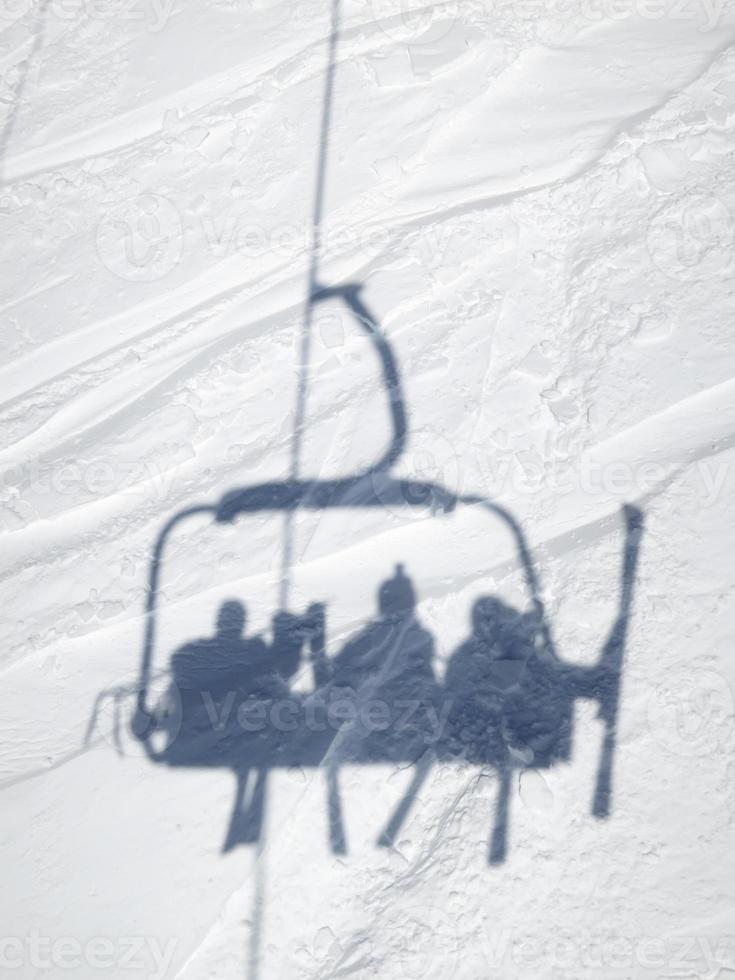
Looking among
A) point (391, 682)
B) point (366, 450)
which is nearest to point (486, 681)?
point (391, 682)

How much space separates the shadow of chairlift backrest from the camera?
112 inches

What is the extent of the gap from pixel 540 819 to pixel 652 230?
322 cm

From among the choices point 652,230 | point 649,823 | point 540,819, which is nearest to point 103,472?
point 540,819

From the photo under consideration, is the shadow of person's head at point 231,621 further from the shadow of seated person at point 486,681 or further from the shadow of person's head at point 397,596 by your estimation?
the shadow of seated person at point 486,681

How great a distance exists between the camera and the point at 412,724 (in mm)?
2977

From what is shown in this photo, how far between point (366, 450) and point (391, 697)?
4.31 feet

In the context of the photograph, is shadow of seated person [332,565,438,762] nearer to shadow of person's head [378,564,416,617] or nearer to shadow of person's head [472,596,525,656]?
shadow of person's head [378,564,416,617]

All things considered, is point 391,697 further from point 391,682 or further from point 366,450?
point 366,450

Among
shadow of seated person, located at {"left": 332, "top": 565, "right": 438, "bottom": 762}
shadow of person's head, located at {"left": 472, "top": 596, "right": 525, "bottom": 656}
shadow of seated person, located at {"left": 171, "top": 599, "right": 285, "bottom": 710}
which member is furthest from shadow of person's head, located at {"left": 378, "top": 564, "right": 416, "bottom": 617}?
shadow of seated person, located at {"left": 171, "top": 599, "right": 285, "bottom": 710}

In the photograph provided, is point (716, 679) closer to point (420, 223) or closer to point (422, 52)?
point (420, 223)

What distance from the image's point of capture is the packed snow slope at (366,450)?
267cm

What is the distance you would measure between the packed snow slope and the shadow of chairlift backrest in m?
0.03

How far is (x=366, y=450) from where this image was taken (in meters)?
3.71

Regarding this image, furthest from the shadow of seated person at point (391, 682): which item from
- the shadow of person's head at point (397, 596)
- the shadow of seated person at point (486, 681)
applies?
the shadow of seated person at point (486, 681)
